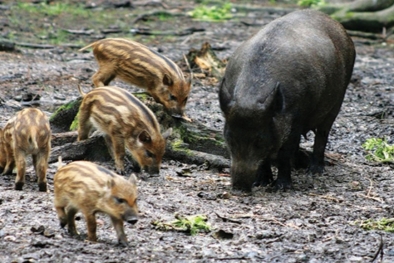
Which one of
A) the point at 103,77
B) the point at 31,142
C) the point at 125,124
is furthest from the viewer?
the point at 103,77

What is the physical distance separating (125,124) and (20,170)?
3.70ft

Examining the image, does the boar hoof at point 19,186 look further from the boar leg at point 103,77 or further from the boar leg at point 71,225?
the boar leg at point 103,77

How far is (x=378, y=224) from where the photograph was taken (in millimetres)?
6781

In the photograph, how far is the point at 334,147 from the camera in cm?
1002

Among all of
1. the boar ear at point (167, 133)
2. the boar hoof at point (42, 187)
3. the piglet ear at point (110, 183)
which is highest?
the piglet ear at point (110, 183)

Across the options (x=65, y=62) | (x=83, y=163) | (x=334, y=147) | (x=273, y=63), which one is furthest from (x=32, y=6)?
(x=83, y=163)

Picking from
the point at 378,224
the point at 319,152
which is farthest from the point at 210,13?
the point at 378,224

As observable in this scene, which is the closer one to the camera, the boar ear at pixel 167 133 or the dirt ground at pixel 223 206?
the dirt ground at pixel 223 206

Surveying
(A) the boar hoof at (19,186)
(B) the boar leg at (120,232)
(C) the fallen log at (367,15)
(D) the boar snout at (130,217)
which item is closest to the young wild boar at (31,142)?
(A) the boar hoof at (19,186)

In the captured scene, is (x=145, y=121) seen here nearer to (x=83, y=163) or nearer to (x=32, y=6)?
(x=83, y=163)

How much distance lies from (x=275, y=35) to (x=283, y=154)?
1119 millimetres

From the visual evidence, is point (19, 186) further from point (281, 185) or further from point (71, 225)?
point (281, 185)

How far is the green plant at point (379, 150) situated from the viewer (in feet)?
30.6

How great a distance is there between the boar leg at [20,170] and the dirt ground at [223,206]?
78mm
